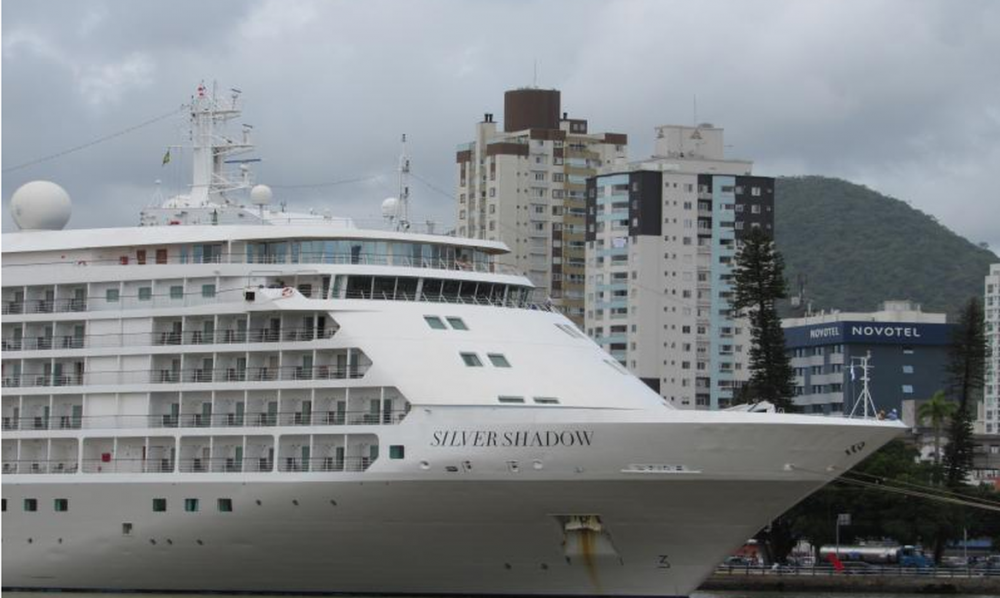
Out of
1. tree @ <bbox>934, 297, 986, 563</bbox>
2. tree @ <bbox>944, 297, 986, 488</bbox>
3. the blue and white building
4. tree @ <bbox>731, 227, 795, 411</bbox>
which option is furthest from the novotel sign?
tree @ <bbox>731, 227, 795, 411</bbox>

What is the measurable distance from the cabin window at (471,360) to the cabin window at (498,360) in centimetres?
31

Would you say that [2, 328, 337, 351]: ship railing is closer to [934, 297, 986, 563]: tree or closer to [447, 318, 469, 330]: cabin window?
[447, 318, 469, 330]: cabin window

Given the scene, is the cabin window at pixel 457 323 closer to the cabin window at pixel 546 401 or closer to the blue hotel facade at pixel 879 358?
the cabin window at pixel 546 401

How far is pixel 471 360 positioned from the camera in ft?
139

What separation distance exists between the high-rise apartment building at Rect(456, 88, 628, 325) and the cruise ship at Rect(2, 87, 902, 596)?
8081 centimetres

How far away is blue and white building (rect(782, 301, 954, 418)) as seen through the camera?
138 metres

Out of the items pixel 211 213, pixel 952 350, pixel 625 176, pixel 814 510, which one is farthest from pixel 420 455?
pixel 625 176

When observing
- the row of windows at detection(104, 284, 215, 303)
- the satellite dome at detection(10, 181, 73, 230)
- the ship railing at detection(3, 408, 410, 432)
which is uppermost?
the satellite dome at detection(10, 181, 73, 230)

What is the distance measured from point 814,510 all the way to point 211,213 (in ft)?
102

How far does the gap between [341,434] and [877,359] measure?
10048 centimetres

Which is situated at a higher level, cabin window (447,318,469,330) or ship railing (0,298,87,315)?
ship railing (0,298,87,315)

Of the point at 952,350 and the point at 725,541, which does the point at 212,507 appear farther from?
the point at 952,350

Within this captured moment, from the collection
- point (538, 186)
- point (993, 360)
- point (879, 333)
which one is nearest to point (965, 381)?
point (538, 186)

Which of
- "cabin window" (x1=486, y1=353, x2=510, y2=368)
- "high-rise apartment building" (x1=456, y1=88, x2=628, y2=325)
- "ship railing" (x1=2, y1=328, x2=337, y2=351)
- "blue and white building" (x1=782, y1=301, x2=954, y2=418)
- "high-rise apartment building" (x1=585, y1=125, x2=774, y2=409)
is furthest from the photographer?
"blue and white building" (x1=782, y1=301, x2=954, y2=418)
